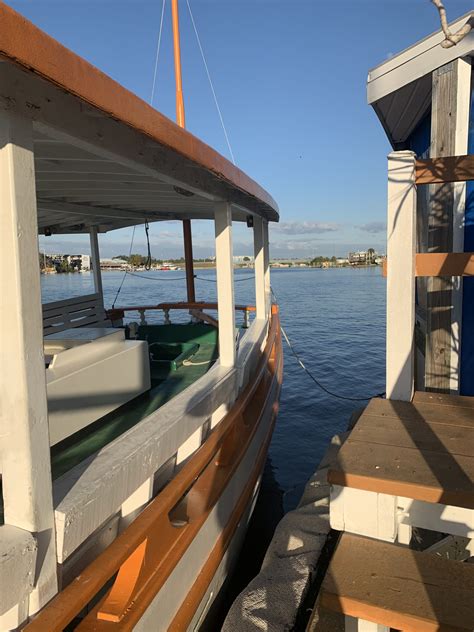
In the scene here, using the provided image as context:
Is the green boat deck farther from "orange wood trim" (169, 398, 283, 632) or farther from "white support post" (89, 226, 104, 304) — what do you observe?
"white support post" (89, 226, 104, 304)

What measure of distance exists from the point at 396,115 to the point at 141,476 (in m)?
5.75

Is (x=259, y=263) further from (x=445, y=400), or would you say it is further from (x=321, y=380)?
(x=321, y=380)

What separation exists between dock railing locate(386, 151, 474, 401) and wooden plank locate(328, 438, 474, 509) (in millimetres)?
890

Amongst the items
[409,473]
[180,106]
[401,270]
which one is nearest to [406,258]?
[401,270]

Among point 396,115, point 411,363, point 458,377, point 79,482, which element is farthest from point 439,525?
point 396,115

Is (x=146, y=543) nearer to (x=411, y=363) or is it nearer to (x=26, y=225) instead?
(x=26, y=225)

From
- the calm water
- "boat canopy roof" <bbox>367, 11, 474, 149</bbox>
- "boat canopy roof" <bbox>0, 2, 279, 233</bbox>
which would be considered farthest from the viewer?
the calm water

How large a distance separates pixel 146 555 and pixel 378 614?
4.14ft

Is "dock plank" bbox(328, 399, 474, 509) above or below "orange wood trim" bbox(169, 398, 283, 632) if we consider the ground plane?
above

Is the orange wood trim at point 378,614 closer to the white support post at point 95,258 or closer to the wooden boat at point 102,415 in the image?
the wooden boat at point 102,415

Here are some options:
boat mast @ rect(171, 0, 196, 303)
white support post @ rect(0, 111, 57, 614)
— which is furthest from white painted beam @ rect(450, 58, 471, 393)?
white support post @ rect(0, 111, 57, 614)

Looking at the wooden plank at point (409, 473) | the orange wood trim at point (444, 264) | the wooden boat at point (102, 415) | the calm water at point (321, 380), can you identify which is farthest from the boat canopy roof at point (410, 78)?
the calm water at point (321, 380)

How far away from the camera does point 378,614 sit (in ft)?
5.56

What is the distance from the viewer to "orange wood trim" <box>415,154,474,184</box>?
2.96 metres
